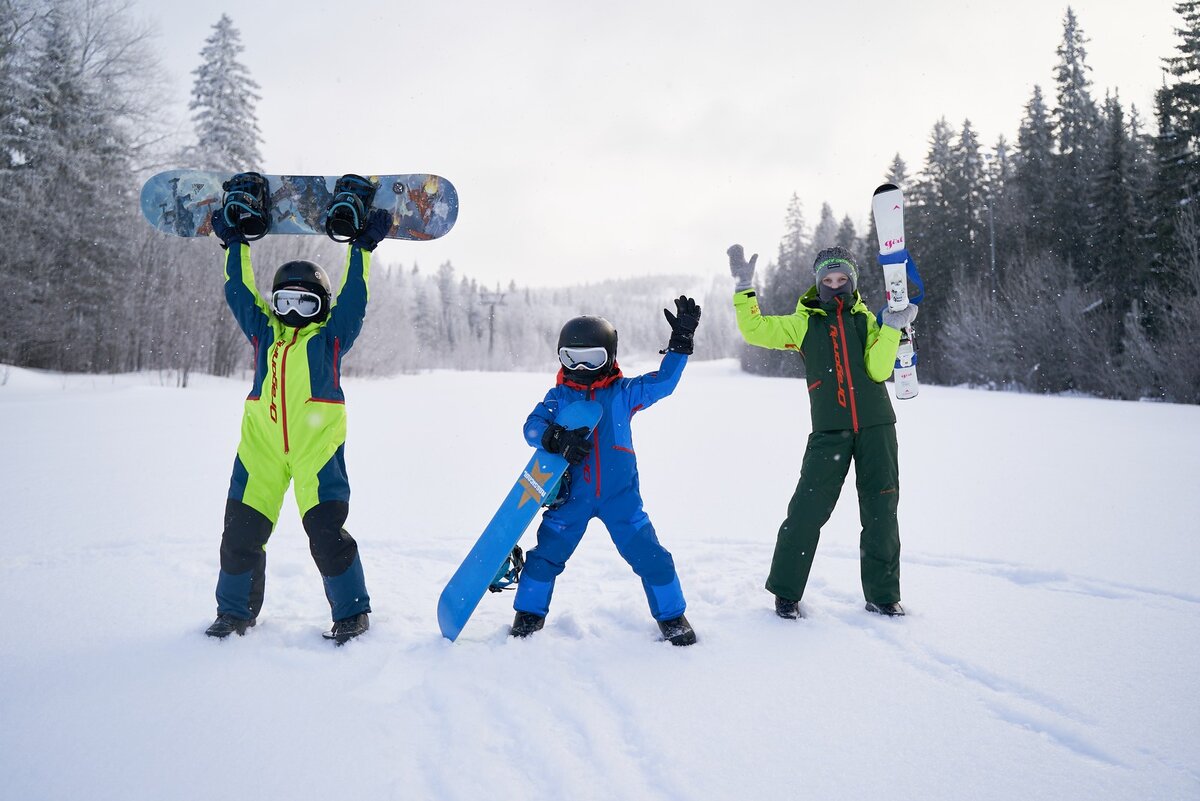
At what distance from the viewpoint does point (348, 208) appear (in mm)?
3070

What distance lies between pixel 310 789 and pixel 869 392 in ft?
9.47

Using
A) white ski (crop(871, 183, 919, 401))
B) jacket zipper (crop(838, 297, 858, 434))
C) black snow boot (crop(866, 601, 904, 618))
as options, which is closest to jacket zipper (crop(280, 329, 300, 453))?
jacket zipper (crop(838, 297, 858, 434))

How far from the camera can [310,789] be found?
6.13 ft

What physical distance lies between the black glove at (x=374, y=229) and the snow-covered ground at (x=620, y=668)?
186cm

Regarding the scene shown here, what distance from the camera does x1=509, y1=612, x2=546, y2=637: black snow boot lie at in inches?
115

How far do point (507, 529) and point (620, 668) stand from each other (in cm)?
79

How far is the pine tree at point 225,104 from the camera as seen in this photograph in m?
24.3

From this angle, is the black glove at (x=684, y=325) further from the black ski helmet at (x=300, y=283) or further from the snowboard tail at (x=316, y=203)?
the snowboard tail at (x=316, y=203)

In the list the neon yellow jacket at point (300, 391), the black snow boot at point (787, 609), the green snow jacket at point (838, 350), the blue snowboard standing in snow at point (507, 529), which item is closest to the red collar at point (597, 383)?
the blue snowboard standing in snow at point (507, 529)

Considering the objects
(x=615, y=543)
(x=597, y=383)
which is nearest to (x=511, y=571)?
(x=615, y=543)

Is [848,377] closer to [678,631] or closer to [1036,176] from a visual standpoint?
[678,631]

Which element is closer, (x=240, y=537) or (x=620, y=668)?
(x=620, y=668)

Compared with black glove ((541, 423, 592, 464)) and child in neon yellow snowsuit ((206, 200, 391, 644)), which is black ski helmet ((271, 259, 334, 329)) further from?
black glove ((541, 423, 592, 464))

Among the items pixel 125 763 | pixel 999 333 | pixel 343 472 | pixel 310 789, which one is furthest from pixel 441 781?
pixel 999 333
